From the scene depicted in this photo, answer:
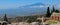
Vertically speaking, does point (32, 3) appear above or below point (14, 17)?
above

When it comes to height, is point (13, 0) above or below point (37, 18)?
above

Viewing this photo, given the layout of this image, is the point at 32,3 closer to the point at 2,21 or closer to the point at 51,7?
the point at 51,7

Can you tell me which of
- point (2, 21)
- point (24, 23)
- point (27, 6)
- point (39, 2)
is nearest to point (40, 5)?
point (39, 2)

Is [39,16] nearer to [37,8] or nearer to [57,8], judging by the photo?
[37,8]

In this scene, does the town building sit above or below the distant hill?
below

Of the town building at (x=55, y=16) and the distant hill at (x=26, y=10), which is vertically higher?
the distant hill at (x=26, y=10)

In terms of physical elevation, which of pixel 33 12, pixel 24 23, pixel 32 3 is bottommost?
pixel 24 23

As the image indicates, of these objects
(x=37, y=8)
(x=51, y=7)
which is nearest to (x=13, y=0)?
(x=37, y=8)

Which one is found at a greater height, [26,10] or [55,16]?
[26,10]

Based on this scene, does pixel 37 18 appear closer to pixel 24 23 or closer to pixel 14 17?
pixel 24 23
